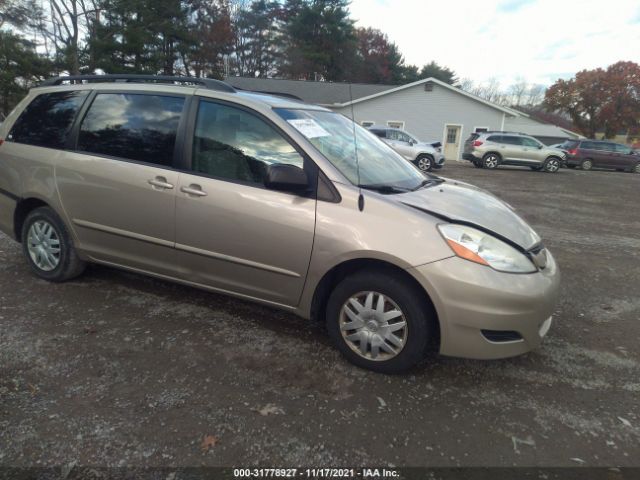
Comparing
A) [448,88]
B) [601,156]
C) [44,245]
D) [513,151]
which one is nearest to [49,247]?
[44,245]

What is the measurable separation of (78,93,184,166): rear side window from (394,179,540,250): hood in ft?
6.05

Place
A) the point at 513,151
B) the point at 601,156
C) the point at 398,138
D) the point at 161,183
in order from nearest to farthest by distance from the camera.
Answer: the point at 161,183 → the point at 398,138 → the point at 513,151 → the point at 601,156

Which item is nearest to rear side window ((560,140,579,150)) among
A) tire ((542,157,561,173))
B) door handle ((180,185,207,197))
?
tire ((542,157,561,173))

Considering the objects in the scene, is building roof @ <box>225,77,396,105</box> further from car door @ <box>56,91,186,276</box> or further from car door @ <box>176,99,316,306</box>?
car door @ <box>176,99,316,306</box>

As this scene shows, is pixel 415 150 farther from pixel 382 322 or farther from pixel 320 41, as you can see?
pixel 320 41

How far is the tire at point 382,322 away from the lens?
2.59m

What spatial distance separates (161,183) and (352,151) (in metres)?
1.47

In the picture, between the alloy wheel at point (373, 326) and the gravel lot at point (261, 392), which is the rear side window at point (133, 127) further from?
the alloy wheel at point (373, 326)

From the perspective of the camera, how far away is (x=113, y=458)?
2031 mm

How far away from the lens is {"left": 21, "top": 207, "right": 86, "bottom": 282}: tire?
3.77 meters

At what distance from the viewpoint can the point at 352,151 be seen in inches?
128

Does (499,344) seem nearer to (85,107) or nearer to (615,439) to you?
(615,439)

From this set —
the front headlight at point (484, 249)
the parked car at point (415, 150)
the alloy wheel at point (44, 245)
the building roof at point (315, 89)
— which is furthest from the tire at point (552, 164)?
the alloy wheel at point (44, 245)

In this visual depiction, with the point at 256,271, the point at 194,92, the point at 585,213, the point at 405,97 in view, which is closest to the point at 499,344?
the point at 256,271
